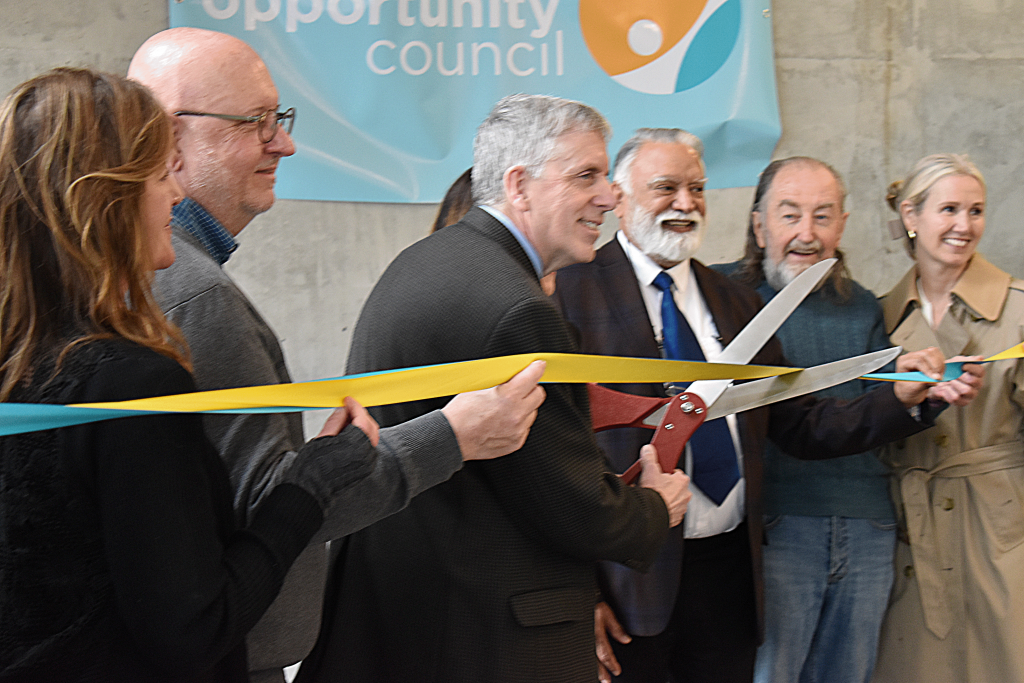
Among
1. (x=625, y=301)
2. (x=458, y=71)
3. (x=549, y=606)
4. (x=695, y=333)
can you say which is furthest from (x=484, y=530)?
(x=458, y=71)

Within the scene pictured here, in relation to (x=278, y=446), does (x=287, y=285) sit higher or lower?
higher

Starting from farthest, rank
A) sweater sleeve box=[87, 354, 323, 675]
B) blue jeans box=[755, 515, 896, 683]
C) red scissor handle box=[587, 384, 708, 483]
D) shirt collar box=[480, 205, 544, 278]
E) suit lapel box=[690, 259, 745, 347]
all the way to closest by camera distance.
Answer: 1. blue jeans box=[755, 515, 896, 683]
2. suit lapel box=[690, 259, 745, 347]
3. red scissor handle box=[587, 384, 708, 483]
4. shirt collar box=[480, 205, 544, 278]
5. sweater sleeve box=[87, 354, 323, 675]

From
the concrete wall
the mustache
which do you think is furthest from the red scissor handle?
the concrete wall

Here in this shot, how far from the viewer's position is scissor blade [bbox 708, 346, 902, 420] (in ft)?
6.68

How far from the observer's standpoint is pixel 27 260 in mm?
1003

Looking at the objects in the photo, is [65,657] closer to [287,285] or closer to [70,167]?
[70,167]

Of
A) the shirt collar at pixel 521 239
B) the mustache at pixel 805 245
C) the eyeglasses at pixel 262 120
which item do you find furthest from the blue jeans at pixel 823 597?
the eyeglasses at pixel 262 120

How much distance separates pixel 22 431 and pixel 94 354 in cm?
11

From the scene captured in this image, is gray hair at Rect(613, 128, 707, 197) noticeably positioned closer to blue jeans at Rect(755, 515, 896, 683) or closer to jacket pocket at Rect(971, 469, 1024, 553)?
blue jeans at Rect(755, 515, 896, 683)

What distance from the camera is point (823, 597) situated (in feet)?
8.45

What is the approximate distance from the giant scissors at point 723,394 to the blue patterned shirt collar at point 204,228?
0.77m

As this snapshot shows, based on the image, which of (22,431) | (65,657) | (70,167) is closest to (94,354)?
(22,431)

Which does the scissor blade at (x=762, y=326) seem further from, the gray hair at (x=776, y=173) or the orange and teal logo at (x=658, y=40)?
the orange and teal logo at (x=658, y=40)

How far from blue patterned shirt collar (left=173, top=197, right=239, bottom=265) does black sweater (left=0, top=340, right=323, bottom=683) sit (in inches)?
21.0
